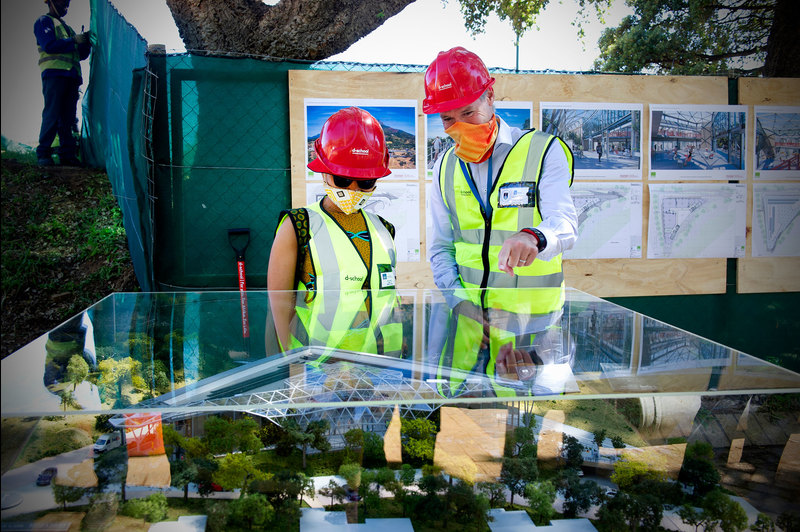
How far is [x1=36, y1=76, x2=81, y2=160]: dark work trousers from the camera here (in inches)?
217

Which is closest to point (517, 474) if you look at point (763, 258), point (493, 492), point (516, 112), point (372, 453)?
point (493, 492)

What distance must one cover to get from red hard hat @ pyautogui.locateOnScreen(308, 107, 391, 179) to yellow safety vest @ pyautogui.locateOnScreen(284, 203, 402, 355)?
0.21 meters

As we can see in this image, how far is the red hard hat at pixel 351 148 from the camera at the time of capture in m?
2.39

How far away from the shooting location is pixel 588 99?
5195mm

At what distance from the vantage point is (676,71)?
37.4ft

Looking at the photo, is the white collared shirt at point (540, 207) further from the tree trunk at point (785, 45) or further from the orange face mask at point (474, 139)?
the tree trunk at point (785, 45)

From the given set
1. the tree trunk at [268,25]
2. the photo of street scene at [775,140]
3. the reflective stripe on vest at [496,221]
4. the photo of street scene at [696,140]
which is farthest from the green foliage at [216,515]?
the tree trunk at [268,25]

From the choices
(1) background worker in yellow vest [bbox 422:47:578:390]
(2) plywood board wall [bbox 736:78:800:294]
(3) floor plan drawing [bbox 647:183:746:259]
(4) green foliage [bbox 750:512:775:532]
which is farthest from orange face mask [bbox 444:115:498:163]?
(2) plywood board wall [bbox 736:78:800:294]

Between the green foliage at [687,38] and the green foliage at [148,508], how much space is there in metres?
10.6

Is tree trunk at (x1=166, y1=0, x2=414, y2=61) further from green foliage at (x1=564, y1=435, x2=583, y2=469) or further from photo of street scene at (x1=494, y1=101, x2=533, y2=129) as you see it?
green foliage at (x1=564, y1=435, x2=583, y2=469)

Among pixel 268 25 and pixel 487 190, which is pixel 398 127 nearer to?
pixel 487 190

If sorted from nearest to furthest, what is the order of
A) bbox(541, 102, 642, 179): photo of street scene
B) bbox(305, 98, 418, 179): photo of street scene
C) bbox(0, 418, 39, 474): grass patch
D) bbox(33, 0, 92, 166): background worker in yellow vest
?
1. bbox(0, 418, 39, 474): grass patch
2. bbox(305, 98, 418, 179): photo of street scene
3. bbox(541, 102, 642, 179): photo of street scene
4. bbox(33, 0, 92, 166): background worker in yellow vest

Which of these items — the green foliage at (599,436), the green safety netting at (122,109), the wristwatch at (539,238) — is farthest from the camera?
the green safety netting at (122,109)

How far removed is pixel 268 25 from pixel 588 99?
3.65 m
